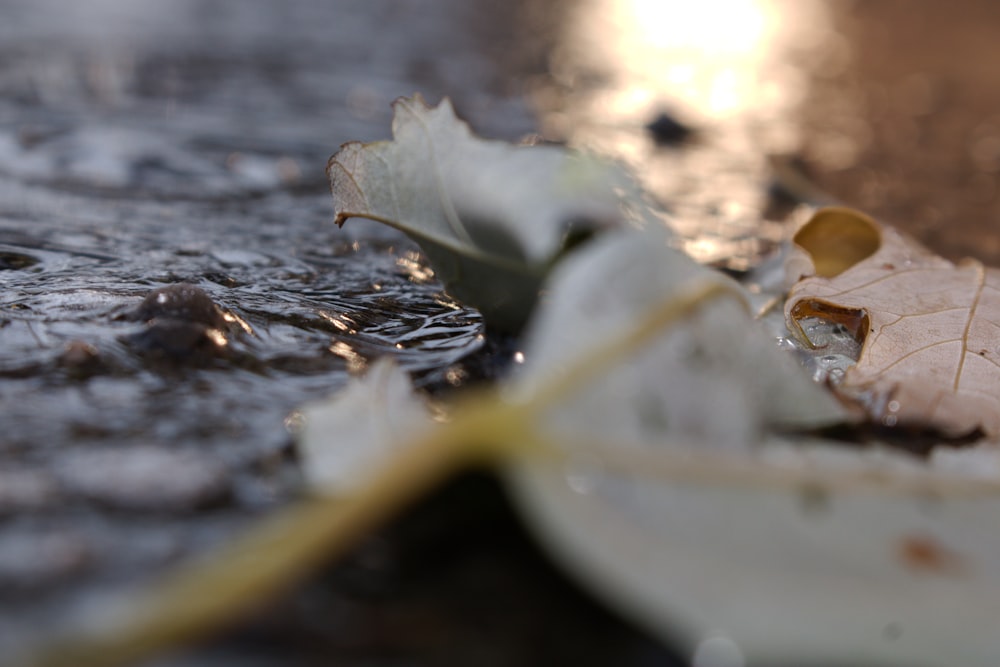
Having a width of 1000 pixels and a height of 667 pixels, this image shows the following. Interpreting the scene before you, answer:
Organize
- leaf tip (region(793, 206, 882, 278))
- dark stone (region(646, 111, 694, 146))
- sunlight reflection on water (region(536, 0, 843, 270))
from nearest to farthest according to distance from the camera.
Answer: leaf tip (region(793, 206, 882, 278)), sunlight reflection on water (region(536, 0, 843, 270)), dark stone (region(646, 111, 694, 146))

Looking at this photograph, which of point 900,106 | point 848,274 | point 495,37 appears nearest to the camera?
point 848,274

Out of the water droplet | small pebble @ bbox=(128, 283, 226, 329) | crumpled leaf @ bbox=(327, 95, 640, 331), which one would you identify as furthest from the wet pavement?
the water droplet

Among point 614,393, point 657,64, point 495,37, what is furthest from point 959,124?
point 614,393

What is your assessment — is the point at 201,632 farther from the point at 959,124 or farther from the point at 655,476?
the point at 959,124

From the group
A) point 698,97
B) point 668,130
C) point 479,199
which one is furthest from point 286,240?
point 698,97

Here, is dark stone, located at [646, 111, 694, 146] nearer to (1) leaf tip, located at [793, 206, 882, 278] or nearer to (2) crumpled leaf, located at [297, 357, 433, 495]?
(1) leaf tip, located at [793, 206, 882, 278]

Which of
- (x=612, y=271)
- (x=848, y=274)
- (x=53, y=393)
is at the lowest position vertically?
(x=53, y=393)
